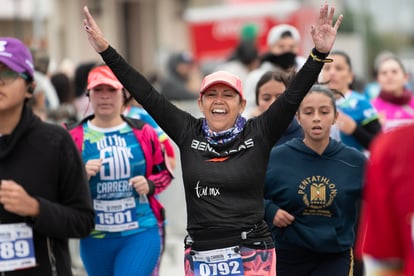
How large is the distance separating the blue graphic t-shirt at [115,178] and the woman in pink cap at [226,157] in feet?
4.13

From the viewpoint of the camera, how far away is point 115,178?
24.5 ft

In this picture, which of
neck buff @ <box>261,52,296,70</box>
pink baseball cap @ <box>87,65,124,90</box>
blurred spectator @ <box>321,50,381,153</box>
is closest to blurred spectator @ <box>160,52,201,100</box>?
neck buff @ <box>261,52,296,70</box>

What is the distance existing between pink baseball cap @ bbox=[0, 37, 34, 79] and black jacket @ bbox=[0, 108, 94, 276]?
0.68 feet

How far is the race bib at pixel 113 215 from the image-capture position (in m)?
7.47

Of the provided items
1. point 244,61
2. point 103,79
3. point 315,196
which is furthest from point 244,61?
point 315,196

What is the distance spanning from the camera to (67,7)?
3192cm

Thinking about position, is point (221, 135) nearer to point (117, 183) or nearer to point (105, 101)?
point (117, 183)

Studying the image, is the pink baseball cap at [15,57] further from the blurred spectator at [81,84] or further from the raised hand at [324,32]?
the blurred spectator at [81,84]

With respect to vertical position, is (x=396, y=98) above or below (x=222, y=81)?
below

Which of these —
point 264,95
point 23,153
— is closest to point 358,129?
point 264,95

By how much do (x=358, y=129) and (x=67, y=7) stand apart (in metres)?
24.0

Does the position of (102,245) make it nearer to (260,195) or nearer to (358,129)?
(260,195)

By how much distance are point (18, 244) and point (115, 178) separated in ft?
8.52

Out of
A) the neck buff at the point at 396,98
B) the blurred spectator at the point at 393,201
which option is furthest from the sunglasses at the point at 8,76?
the neck buff at the point at 396,98
